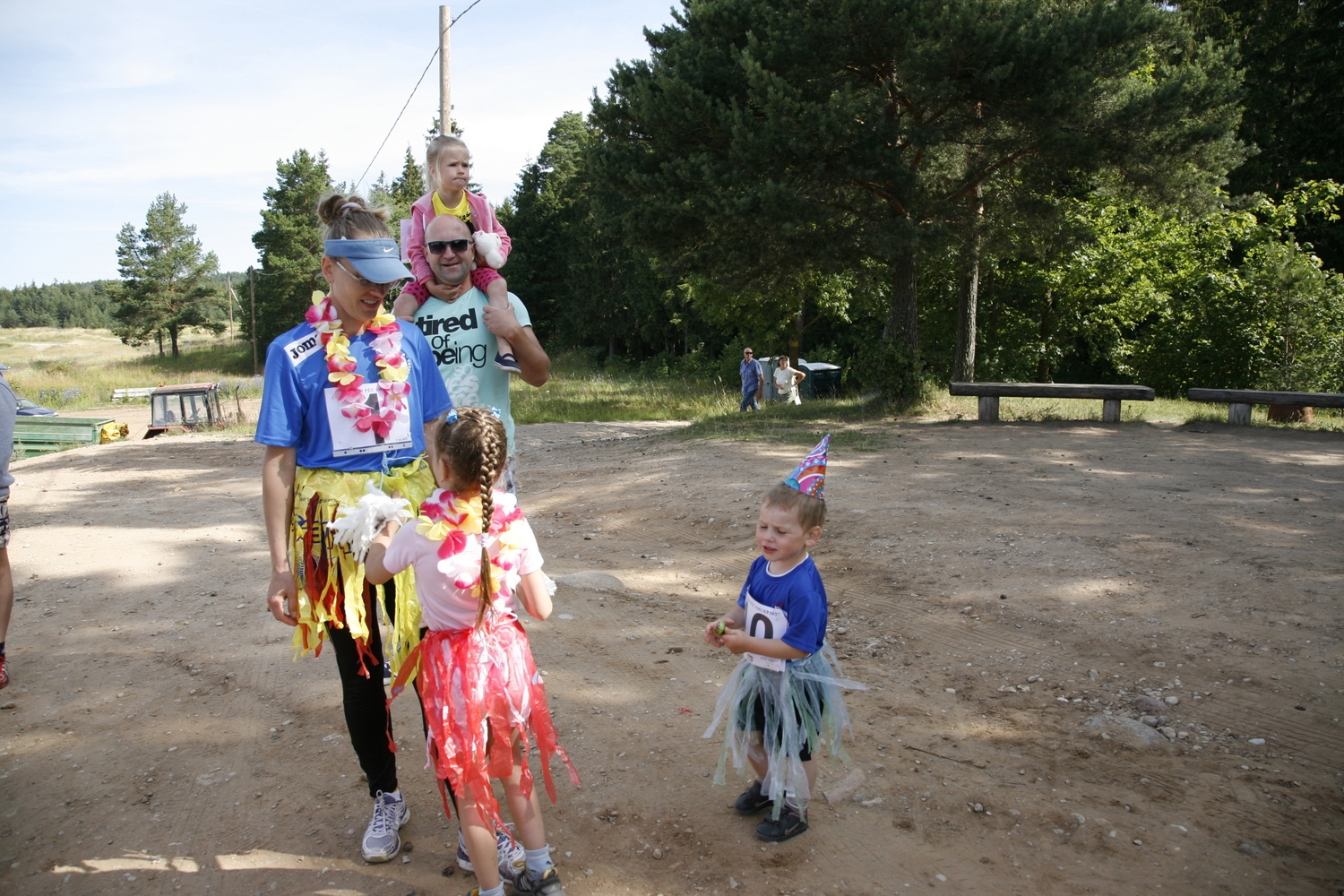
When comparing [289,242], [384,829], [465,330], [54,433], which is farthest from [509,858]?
[289,242]

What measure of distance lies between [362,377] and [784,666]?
163 centimetres

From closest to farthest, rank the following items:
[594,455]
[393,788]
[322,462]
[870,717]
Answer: [322,462]
[393,788]
[870,717]
[594,455]

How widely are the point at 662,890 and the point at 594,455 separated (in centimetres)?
935

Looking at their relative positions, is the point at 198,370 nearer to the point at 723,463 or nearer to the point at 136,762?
the point at 723,463

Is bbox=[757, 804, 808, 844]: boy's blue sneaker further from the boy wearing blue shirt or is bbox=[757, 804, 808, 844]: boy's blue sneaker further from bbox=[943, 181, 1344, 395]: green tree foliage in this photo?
bbox=[943, 181, 1344, 395]: green tree foliage

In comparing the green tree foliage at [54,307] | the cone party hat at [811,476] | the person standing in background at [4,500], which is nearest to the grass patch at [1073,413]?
the cone party hat at [811,476]

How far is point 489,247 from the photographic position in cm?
340

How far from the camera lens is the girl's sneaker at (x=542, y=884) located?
2674mm

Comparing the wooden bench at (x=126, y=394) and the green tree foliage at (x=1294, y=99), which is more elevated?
the green tree foliage at (x=1294, y=99)

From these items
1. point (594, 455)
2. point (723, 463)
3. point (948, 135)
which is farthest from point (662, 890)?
point (948, 135)

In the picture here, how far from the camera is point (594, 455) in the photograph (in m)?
12.0

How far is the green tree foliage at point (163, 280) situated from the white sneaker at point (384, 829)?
203 ft

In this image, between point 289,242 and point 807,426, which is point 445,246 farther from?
point 289,242

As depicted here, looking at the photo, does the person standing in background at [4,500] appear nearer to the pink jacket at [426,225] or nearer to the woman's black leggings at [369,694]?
the pink jacket at [426,225]
